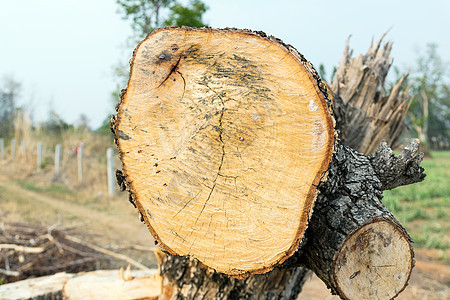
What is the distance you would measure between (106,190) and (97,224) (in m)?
2.77

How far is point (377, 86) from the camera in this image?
8.98ft

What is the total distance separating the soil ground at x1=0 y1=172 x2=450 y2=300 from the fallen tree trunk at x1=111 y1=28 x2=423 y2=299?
2.46 meters

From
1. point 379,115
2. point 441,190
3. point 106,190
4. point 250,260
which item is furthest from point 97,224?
point 441,190

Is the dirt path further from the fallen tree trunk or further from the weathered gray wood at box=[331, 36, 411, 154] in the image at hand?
the fallen tree trunk

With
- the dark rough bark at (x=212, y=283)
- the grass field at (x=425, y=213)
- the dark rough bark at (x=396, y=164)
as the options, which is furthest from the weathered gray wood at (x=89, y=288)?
the grass field at (x=425, y=213)

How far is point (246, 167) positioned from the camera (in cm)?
132

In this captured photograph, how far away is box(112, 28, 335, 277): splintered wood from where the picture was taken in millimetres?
1255

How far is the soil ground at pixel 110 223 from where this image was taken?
409cm

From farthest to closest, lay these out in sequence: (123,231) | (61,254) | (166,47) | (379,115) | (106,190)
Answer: (106,190) → (123,231) → (61,254) → (379,115) → (166,47)

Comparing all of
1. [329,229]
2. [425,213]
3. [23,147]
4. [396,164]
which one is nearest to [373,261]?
[329,229]

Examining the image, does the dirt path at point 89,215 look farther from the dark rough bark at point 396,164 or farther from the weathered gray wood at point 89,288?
the dark rough bark at point 396,164

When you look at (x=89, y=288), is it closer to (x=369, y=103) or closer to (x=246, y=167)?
(x=246, y=167)

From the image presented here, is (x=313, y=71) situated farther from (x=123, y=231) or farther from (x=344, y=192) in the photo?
(x=123, y=231)

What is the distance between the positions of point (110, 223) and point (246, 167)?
5752 mm
